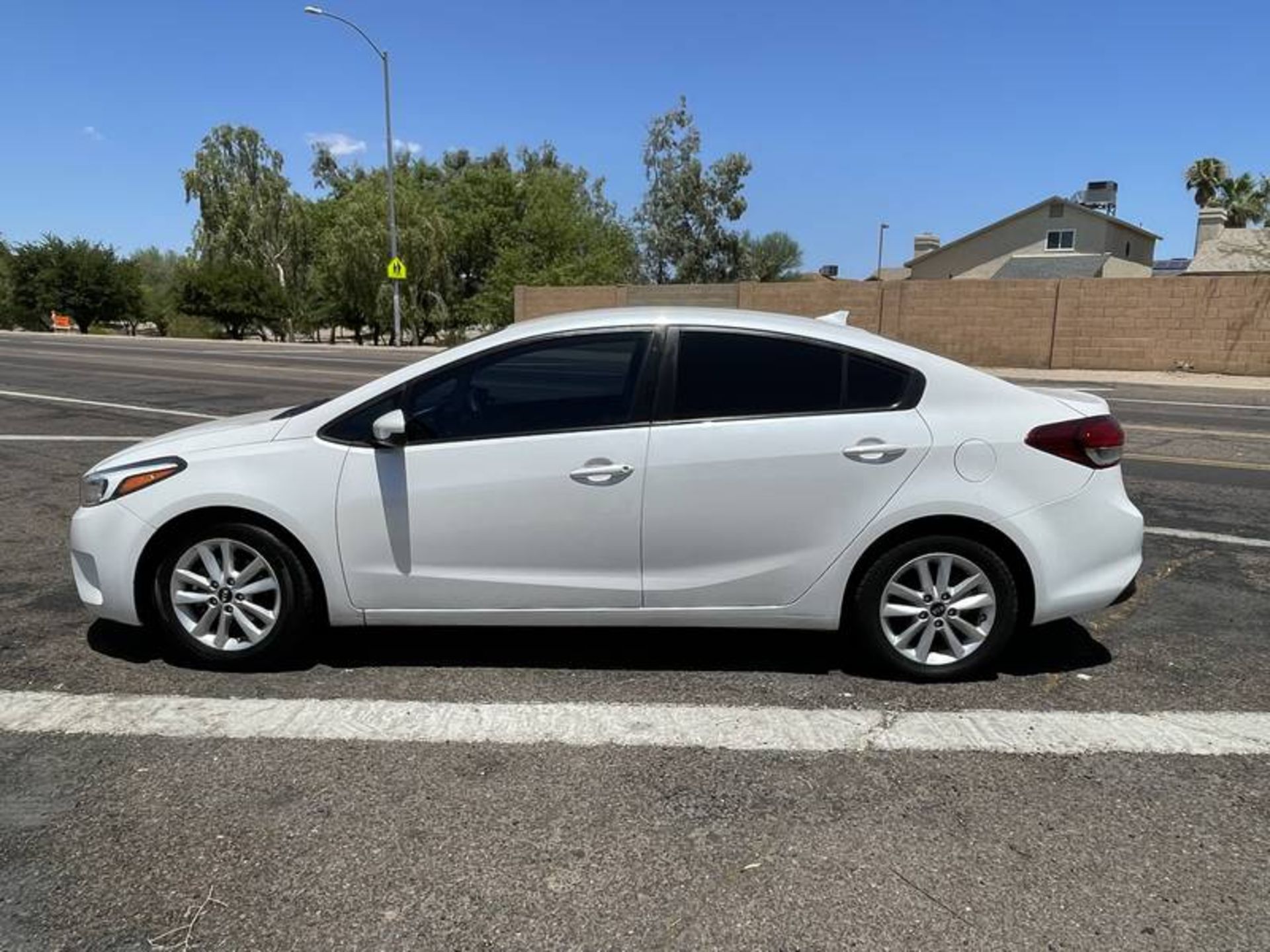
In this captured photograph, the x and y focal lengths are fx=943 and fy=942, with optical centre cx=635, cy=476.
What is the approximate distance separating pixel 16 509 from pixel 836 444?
6.60m

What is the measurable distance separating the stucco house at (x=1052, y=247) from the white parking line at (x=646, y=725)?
1769 inches

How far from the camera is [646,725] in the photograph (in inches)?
145

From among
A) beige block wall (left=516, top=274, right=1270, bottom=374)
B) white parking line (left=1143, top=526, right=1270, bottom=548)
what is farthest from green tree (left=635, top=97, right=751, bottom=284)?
white parking line (left=1143, top=526, right=1270, bottom=548)

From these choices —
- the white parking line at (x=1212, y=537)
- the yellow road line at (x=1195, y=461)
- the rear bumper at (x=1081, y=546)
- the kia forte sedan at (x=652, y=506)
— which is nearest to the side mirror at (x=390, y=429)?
the kia forte sedan at (x=652, y=506)

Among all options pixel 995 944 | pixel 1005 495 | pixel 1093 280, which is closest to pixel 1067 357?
pixel 1093 280

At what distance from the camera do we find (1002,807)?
10.2ft

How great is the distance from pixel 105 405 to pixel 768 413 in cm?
1368

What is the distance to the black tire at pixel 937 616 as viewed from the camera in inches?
155

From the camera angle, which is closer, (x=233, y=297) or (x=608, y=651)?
(x=608, y=651)

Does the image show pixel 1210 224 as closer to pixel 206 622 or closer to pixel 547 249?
pixel 547 249

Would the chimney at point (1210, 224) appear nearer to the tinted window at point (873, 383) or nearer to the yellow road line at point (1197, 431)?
the yellow road line at point (1197, 431)

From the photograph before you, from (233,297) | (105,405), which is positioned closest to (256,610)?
(105,405)

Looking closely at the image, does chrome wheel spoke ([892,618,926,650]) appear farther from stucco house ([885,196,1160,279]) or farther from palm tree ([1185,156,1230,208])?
palm tree ([1185,156,1230,208])

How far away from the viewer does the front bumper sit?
159 inches
